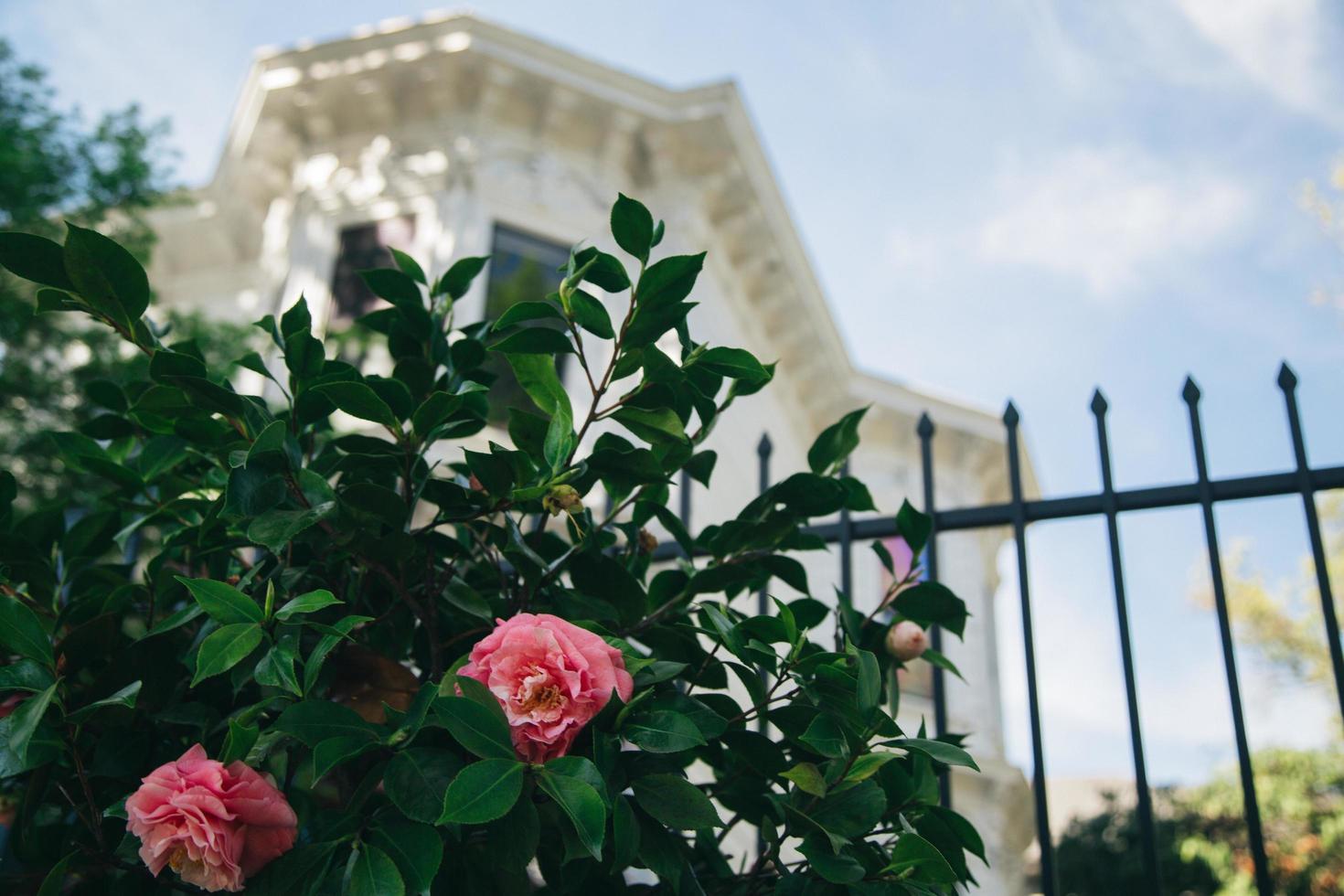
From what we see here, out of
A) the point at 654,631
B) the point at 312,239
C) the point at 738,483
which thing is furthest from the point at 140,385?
the point at 738,483

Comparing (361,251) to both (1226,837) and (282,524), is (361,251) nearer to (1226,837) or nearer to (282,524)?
(282,524)

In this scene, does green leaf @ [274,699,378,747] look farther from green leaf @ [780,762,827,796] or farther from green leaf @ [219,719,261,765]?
green leaf @ [780,762,827,796]

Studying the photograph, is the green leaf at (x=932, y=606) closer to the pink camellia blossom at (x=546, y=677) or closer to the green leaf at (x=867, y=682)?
the green leaf at (x=867, y=682)

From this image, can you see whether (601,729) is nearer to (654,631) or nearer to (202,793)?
(654,631)

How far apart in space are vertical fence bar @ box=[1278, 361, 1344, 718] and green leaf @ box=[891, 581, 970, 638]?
1.99ft

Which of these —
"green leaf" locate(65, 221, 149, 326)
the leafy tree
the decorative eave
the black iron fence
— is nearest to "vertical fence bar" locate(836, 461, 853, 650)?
the black iron fence

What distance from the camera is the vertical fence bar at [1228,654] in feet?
6.10

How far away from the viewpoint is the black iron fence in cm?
194

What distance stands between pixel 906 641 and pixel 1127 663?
59cm

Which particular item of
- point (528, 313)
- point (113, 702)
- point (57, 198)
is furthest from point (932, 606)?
point (57, 198)

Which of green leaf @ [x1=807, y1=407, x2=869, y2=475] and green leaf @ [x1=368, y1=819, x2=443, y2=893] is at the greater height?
green leaf @ [x1=807, y1=407, x2=869, y2=475]

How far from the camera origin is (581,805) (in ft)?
3.97

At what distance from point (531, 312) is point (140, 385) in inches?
29.9

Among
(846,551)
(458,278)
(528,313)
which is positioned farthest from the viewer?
(846,551)
